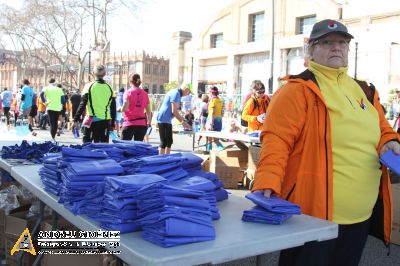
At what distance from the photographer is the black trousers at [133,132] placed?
802 centimetres

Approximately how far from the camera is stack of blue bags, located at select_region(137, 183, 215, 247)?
1.74m

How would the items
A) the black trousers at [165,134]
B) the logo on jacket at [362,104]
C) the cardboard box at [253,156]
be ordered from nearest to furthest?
1. the logo on jacket at [362,104]
2. the cardboard box at [253,156]
3. the black trousers at [165,134]

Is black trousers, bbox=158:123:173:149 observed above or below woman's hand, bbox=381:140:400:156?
below

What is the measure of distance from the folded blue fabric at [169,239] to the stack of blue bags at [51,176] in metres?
0.93

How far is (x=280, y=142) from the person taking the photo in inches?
86.1

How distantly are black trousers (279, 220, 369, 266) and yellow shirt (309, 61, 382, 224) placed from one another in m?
0.07

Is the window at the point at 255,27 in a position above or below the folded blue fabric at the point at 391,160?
above

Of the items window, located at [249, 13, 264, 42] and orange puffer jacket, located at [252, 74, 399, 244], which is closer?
orange puffer jacket, located at [252, 74, 399, 244]

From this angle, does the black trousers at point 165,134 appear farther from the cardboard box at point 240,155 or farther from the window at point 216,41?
the window at point 216,41

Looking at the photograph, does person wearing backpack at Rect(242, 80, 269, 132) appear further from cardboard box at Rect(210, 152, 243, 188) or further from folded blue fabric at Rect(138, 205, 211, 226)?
folded blue fabric at Rect(138, 205, 211, 226)

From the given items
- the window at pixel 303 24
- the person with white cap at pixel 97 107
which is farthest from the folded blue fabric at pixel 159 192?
the window at pixel 303 24

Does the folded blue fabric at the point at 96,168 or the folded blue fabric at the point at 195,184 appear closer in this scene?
the folded blue fabric at the point at 195,184

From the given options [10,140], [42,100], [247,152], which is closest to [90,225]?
[10,140]

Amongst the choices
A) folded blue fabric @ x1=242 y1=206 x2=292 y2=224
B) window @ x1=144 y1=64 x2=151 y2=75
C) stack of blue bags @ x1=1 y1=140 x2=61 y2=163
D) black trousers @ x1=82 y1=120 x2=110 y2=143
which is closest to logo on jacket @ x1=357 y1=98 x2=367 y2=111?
folded blue fabric @ x1=242 y1=206 x2=292 y2=224
